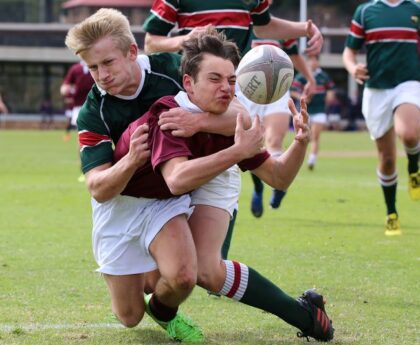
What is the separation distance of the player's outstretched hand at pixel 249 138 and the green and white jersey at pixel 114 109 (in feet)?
2.52

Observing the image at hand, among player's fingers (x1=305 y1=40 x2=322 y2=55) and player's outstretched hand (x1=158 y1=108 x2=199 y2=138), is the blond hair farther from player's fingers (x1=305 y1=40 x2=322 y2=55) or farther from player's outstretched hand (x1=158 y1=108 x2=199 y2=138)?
player's fingers (x1=305 y1=40 x2=322 y2=55)

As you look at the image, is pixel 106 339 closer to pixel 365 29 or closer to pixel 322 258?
pixel 322 258

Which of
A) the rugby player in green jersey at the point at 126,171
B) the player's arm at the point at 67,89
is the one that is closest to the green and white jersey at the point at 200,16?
the rugby player in green jersey at the point at 126,171

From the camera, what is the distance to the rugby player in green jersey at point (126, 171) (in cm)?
509

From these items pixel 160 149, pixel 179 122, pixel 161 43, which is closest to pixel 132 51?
pixel 179 122

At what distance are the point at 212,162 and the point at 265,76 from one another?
1.06 meters

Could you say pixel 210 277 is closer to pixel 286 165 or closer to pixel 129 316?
pixel 129 316

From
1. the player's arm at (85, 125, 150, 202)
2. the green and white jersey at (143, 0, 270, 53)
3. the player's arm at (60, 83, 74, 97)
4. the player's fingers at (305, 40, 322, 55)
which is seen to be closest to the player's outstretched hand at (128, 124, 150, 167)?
the player's arm at (85, 125, 150, 202)

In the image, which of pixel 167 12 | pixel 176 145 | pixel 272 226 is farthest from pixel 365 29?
pixel 176 145

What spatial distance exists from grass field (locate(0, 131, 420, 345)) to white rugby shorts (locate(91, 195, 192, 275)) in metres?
0.38

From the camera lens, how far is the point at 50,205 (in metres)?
12.3

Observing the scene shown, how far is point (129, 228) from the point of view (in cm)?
539

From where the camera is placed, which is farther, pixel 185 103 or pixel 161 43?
pixel 161 43

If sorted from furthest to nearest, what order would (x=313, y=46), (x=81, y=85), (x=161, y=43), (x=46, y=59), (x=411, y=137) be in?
(x=46, y=59)
(x=81, y=85)
(x=411, y=137)
(x=313, y=46)
(x=161, y=43)
